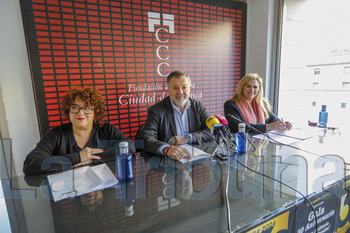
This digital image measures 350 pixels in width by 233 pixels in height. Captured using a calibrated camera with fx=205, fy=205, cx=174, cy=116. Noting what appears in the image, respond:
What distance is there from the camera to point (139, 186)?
98cm

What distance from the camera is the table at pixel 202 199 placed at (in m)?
0.73

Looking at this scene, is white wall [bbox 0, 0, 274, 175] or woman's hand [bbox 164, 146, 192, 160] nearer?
woman's hand [bbox 164, 146, 192, 160]

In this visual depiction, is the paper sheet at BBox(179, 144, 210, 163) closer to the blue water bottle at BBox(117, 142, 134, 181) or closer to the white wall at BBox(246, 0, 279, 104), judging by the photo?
the blue water bottle at BBox(117, 142, 134, 181)

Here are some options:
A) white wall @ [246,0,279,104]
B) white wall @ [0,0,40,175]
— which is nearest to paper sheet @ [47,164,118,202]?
white wall @ [0,0,40,175]

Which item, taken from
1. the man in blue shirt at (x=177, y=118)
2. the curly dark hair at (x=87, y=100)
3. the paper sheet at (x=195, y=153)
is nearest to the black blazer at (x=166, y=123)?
the man in blue shirt at (x=177, y=118)

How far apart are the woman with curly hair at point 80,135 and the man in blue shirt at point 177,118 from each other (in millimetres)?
334

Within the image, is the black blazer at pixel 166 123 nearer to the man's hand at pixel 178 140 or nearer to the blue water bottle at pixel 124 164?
the man's hand at pixel 178 140

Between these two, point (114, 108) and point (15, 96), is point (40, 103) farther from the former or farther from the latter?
point (114, 108)

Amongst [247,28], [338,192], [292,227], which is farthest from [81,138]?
[247,28]

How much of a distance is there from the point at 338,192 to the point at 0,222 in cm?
150

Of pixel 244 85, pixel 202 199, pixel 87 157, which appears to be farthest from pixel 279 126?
pixel 87 157

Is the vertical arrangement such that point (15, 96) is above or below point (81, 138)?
above

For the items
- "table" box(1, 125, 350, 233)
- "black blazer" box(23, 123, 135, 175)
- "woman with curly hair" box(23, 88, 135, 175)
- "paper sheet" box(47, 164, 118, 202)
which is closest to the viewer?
"table" box(1, 125, 350, 233)

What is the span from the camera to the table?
0.73 metres
